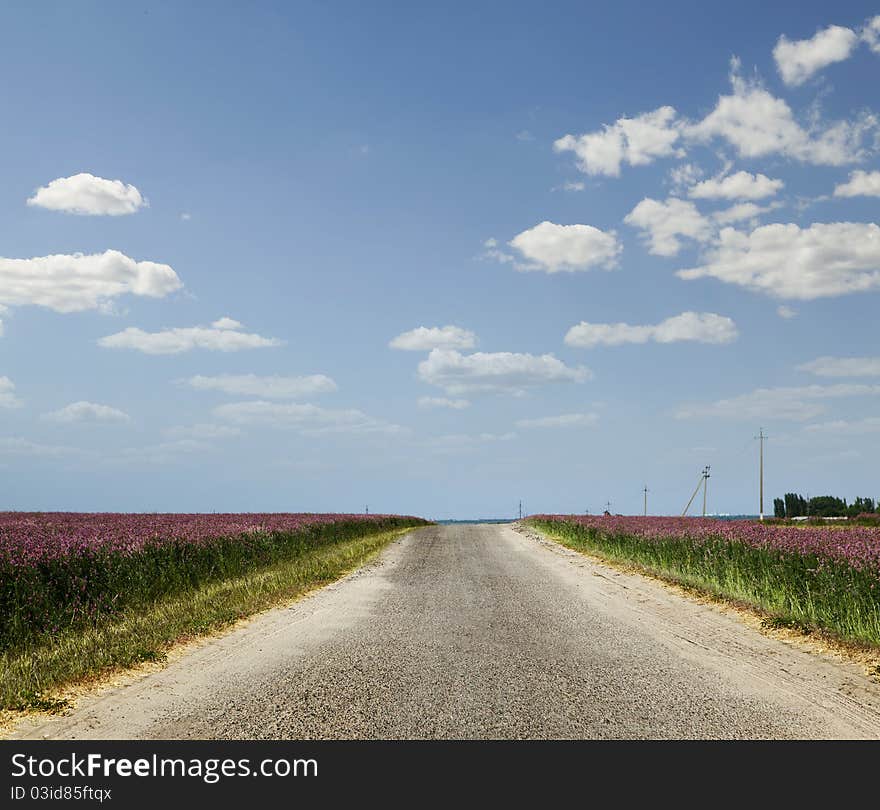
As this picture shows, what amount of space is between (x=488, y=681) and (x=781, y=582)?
827 centimetres

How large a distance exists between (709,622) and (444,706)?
7209mm

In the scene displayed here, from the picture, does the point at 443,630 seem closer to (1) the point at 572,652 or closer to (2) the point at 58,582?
(1) the point at 572,652

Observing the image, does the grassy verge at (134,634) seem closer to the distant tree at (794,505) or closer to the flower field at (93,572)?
the flower field at (93,572)

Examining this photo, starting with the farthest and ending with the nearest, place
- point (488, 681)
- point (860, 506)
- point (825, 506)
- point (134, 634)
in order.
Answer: point (825, 506), point (860, 506), point (134, 634), point (488, 681)

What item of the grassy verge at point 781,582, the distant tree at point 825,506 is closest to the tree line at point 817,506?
the distant tree at point 825,506

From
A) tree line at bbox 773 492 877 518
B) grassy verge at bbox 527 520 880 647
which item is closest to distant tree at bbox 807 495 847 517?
tree line at bbox 773 492 877 518

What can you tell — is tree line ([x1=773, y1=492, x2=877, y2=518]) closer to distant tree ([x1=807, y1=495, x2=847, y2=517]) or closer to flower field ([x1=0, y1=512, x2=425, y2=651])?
distant tree ([x1=807, y1=495, x2=847, y2=517])

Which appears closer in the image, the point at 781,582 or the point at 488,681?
the point at 488,681

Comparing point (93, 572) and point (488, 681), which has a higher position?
point (93, 572)

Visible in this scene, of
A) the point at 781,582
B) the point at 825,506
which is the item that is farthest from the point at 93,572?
the point at 825,506

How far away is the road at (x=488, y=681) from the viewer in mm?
6523

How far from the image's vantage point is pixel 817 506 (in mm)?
109062

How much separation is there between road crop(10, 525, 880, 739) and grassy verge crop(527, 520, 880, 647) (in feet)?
2.99

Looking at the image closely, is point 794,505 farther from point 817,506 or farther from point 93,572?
point 93,572
